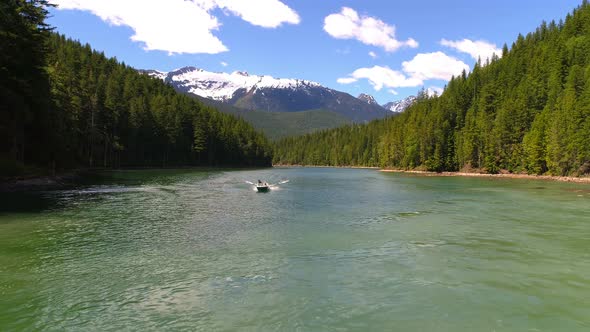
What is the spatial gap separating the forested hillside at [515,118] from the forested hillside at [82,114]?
94.1 m

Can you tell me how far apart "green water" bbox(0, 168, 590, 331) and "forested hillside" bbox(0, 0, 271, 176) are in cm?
2769

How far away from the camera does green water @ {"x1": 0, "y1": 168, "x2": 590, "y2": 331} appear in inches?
528

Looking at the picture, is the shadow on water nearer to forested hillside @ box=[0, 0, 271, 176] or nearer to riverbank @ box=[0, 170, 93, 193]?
riverbank @ box=[0, 170, 93, 193]

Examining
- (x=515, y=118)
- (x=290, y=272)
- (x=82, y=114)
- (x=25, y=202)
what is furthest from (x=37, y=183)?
(x=515, y=118)

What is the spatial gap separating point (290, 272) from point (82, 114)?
106605mm

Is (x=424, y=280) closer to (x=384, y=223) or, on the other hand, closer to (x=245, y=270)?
(x=245, y=270)

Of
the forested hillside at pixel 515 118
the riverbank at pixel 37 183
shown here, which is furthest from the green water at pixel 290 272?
the forested hillside at pixel 515 118

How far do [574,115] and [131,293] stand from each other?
4323 inches

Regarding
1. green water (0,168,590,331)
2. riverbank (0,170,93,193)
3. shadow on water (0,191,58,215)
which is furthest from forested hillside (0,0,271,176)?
green water (0,168,590,331)

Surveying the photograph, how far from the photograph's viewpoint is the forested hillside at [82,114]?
2109 inches

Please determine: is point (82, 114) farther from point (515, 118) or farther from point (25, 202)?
point (515, 118)

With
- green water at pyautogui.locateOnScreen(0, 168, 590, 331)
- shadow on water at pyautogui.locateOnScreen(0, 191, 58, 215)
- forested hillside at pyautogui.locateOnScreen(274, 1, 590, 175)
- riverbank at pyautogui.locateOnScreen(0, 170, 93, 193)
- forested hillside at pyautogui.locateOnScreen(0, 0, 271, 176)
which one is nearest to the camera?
green water at pyautogui.locateOnScreen(0, 168, 590, 331)

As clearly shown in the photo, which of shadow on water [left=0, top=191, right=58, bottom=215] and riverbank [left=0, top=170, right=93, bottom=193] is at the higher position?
riverbank [left=0, top=170, right=93, bottom=193]

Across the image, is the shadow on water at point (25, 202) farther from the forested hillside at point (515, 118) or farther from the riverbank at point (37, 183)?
the forested hillside at point (515, 118)
